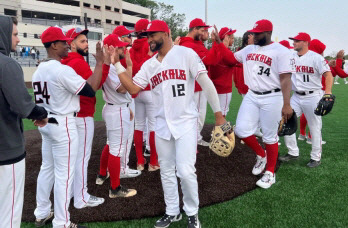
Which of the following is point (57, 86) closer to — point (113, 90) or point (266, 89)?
point (113, 90)

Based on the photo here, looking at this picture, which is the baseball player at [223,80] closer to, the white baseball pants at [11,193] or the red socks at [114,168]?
the red socks at [114,168]

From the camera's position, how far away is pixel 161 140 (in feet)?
10.7

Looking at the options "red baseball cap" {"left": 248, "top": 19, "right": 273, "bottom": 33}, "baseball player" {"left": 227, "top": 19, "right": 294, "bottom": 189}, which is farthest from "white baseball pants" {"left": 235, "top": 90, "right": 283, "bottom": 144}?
Answer: "red baseball cap" {"left": 248, "top": 19, "right": 273, "bottom": 33}

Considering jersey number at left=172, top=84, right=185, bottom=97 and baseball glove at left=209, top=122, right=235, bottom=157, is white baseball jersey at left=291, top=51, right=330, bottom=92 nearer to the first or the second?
baseball glove at left=209, top=122, right=235, bottom=157

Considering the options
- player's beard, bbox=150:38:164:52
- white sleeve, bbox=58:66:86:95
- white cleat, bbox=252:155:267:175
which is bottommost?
white cleat, bbox=252:155:267:175

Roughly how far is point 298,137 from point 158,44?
550 cm

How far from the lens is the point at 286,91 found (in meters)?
4.27

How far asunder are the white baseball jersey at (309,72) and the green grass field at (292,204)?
1451 mm

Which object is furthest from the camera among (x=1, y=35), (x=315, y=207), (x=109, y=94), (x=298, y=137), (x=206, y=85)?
(x=298, y=137)

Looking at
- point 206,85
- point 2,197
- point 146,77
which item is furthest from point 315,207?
point 2,197

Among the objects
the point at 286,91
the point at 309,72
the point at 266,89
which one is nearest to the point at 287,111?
the point at 286,91

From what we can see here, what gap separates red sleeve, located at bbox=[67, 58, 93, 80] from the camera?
3460 millimetres

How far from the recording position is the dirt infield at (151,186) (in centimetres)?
364

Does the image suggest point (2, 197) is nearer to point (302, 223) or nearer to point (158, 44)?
point (158, 44)
